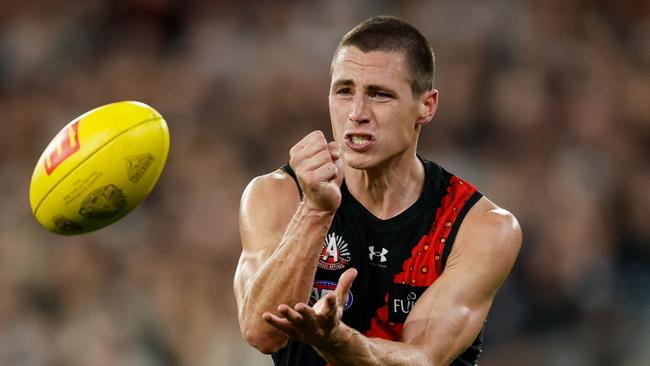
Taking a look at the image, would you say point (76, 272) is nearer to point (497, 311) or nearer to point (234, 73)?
point (234, 73)

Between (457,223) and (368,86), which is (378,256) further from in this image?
(368,86)

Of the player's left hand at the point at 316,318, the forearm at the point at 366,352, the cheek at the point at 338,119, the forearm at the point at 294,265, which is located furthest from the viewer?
the cheek at the point at 338,119

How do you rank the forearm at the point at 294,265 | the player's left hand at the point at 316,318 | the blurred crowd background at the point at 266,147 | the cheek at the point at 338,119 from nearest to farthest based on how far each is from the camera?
the player's left hand at the point at 316,318 → the forearm at the point at 294,265 → the cheek at the point at 338,119 → the blurred crowd background at the point at 266,147

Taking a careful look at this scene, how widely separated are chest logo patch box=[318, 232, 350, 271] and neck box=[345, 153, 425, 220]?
0.68 ft

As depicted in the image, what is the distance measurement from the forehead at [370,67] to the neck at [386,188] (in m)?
0.38

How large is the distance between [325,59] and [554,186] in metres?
1.87

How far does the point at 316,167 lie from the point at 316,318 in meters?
0.49

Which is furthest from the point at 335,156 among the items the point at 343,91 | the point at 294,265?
A: the point at 343,91

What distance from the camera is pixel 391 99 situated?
3.57m

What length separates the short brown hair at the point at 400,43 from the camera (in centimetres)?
362

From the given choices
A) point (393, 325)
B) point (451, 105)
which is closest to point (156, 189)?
point (451, 105)

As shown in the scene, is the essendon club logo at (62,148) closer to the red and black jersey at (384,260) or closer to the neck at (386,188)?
the red and black jersey at (384,260)

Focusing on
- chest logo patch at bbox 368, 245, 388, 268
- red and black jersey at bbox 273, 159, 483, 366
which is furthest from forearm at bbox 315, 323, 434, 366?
chest logo patch at bbox 368, 245, 388, 268

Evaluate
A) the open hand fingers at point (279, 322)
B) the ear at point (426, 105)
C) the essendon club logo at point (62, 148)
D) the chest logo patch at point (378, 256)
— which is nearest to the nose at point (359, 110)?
the ear at point (426, 105)
